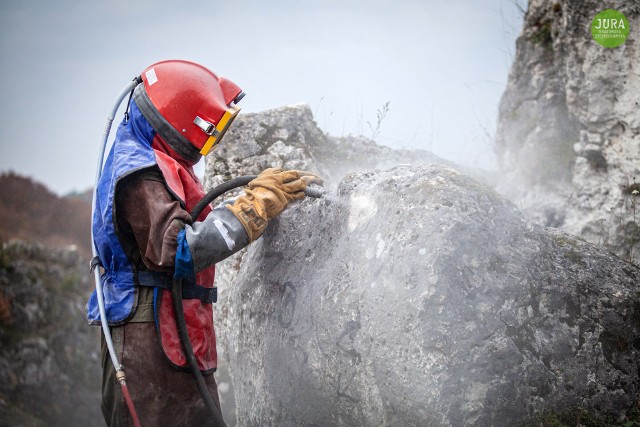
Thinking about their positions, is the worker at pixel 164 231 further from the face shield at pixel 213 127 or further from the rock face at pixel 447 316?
the rock face at pixel 447 316

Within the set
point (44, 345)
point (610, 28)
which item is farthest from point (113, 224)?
point (44, 345)

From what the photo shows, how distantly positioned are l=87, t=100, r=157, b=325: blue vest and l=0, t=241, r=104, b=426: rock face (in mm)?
8692

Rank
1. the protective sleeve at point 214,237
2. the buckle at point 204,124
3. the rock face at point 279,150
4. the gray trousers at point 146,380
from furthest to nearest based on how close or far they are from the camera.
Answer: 1. the rock face at point 279,150
2. the buckle at point 204,124
3. the gray trousers at point 146,380
4. the protective sleeve at point 214,237

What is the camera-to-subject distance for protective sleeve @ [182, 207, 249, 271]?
102 inches

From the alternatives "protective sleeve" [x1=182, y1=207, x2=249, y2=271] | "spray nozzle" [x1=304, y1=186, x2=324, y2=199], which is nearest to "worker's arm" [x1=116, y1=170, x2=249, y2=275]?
"protective sleeve" [x1=182, y1=207, x2=249, y2=271]

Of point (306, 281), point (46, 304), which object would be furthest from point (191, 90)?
point (46, 304)

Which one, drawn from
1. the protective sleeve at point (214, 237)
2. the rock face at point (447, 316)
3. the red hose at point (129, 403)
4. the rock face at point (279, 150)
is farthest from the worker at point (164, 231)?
the rock face at point (279, 150)

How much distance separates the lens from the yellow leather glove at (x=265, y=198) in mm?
2748

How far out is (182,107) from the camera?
9.68 feet

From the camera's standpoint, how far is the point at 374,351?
2428 mm

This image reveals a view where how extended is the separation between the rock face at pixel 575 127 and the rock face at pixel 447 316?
216 cm

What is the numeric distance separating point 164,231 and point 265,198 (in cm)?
56

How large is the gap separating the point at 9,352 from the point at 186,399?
33.2 feet

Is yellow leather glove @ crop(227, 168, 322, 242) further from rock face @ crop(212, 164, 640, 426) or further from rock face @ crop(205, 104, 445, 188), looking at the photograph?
rock face @ crop(205, 104, 445, 188)
